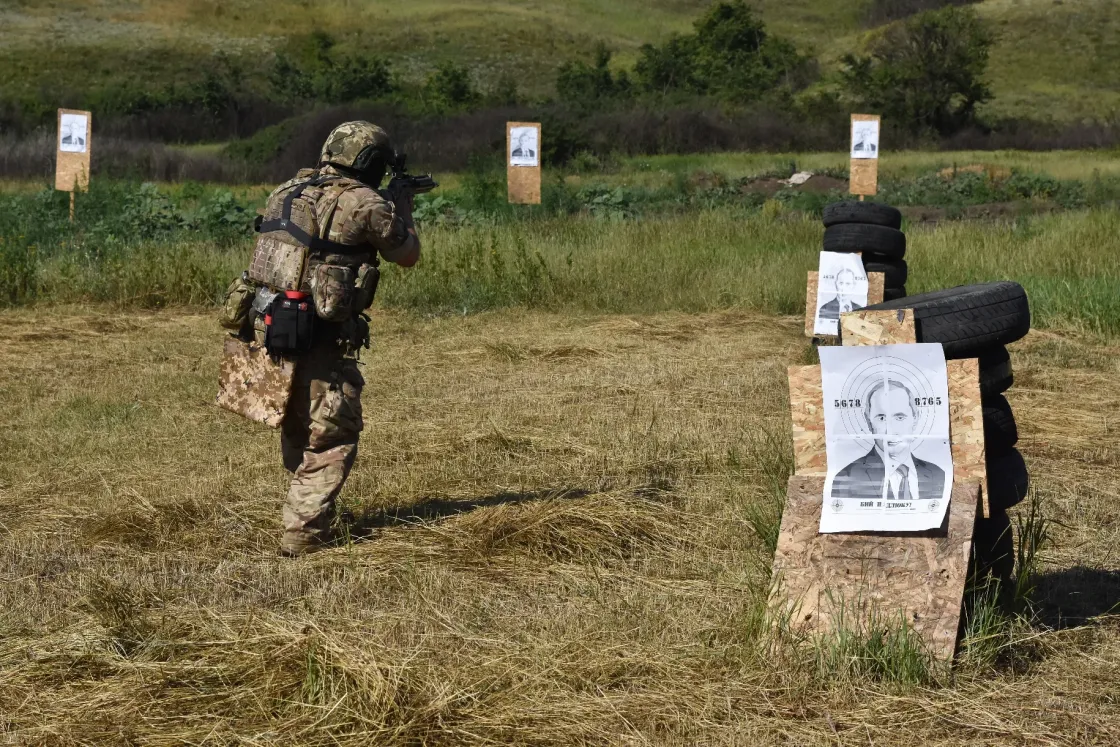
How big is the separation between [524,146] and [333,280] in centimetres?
1436

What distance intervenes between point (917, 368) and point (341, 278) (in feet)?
7.61

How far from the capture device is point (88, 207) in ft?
56.5

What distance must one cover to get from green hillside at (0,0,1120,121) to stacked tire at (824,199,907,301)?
41.9 m

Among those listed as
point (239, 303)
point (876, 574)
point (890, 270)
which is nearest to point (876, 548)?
point (876, 574)

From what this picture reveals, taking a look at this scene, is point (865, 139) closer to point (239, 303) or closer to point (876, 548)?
point (239, 303)

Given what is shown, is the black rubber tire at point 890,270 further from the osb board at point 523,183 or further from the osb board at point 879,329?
the osb board at point 523,183

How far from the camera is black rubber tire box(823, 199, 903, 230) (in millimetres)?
10344

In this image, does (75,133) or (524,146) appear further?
(524,146)

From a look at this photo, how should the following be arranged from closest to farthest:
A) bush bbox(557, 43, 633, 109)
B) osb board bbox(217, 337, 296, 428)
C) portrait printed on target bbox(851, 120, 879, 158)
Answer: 1. osb board bbox(217, 337, 296, 428)
2. portrait printed on target bbox(851, 120, 879, 158)
3. bush bbox(557, 43, 633, 109)

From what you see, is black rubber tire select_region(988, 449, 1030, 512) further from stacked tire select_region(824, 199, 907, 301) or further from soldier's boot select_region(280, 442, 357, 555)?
stacked tire select_region(824, 199, 907, 301)

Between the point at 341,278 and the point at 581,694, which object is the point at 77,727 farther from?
the point at 341,278

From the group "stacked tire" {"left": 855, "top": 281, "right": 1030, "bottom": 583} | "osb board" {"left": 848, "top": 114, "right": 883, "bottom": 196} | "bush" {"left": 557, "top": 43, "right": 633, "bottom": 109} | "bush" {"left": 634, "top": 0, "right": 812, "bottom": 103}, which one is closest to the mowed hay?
"stacked tire" {"left": 855, "top": 281, "right": 1030, "bottom": 583}

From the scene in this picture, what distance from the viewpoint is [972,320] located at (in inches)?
185

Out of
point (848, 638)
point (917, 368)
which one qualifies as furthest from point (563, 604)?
point (917, 368)
